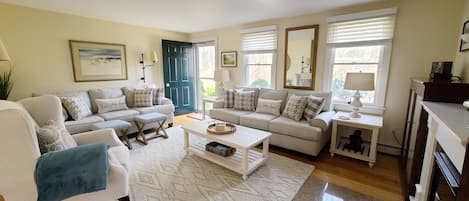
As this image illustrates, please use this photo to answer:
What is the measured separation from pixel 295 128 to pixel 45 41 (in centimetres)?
425

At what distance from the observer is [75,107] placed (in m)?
3.12

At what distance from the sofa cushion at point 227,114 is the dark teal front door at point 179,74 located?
1716mm

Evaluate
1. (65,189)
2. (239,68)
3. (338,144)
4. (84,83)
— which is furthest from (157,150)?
(338,144)

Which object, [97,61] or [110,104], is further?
[97,61]

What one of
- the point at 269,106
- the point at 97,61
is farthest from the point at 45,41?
the point at 269,106

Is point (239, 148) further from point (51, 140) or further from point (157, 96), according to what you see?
point (157, 96)

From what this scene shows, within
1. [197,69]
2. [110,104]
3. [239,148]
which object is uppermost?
[197,69]

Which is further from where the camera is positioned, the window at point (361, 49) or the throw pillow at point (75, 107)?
the throw pillow at point (75, 107)

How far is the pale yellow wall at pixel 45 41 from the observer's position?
3.03 m

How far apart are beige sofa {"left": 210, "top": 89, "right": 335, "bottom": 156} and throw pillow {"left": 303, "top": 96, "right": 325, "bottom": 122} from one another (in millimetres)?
77

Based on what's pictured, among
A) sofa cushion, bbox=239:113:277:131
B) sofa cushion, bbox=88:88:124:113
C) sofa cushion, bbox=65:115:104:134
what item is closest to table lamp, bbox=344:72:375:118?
sofa cushion, bbox=239:113:277:131

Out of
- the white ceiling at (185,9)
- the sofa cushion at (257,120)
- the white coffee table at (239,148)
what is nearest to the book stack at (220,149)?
the white coffee table at (239,148)

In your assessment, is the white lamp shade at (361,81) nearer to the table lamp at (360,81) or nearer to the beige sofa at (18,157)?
the table lamp at (360,81)

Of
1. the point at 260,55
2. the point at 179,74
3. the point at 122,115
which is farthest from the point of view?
the point at 179,74
